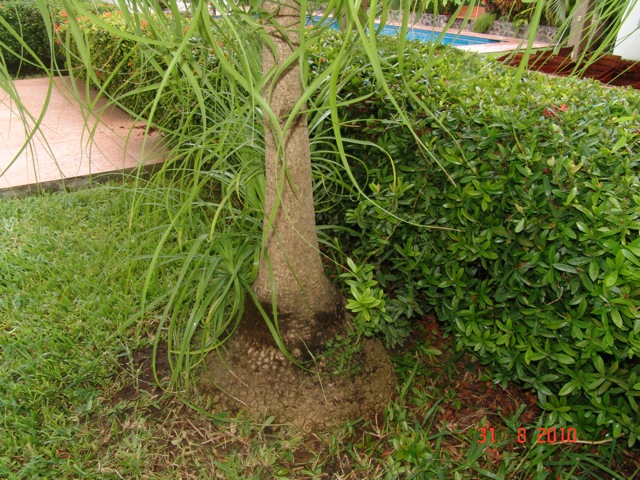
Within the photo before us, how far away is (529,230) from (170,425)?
4.27ft

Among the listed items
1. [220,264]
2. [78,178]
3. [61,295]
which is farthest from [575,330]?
[78,178]

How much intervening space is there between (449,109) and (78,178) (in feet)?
9.20

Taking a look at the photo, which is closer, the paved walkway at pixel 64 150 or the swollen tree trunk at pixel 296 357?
the swollen tree trunk at pixel 296 357

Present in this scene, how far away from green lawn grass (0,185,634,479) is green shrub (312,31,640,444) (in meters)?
0.18

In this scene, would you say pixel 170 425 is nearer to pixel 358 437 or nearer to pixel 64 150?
pixel 358 437

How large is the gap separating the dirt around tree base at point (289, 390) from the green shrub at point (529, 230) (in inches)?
12.1

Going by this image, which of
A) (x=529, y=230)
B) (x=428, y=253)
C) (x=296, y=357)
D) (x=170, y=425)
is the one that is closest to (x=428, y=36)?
(x=428, y=253)

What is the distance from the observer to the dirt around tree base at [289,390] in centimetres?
157

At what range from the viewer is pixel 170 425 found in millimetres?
1606

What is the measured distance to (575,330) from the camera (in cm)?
132

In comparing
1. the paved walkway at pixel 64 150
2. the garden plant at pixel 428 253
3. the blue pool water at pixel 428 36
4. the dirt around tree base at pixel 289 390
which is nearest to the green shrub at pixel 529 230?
the garden plant at pixel 428 253

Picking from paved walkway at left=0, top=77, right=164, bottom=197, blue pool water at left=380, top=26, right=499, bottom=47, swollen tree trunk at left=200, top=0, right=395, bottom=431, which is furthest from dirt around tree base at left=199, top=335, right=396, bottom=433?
paved walkway at left=0, top=77, right=164, bottom=197
